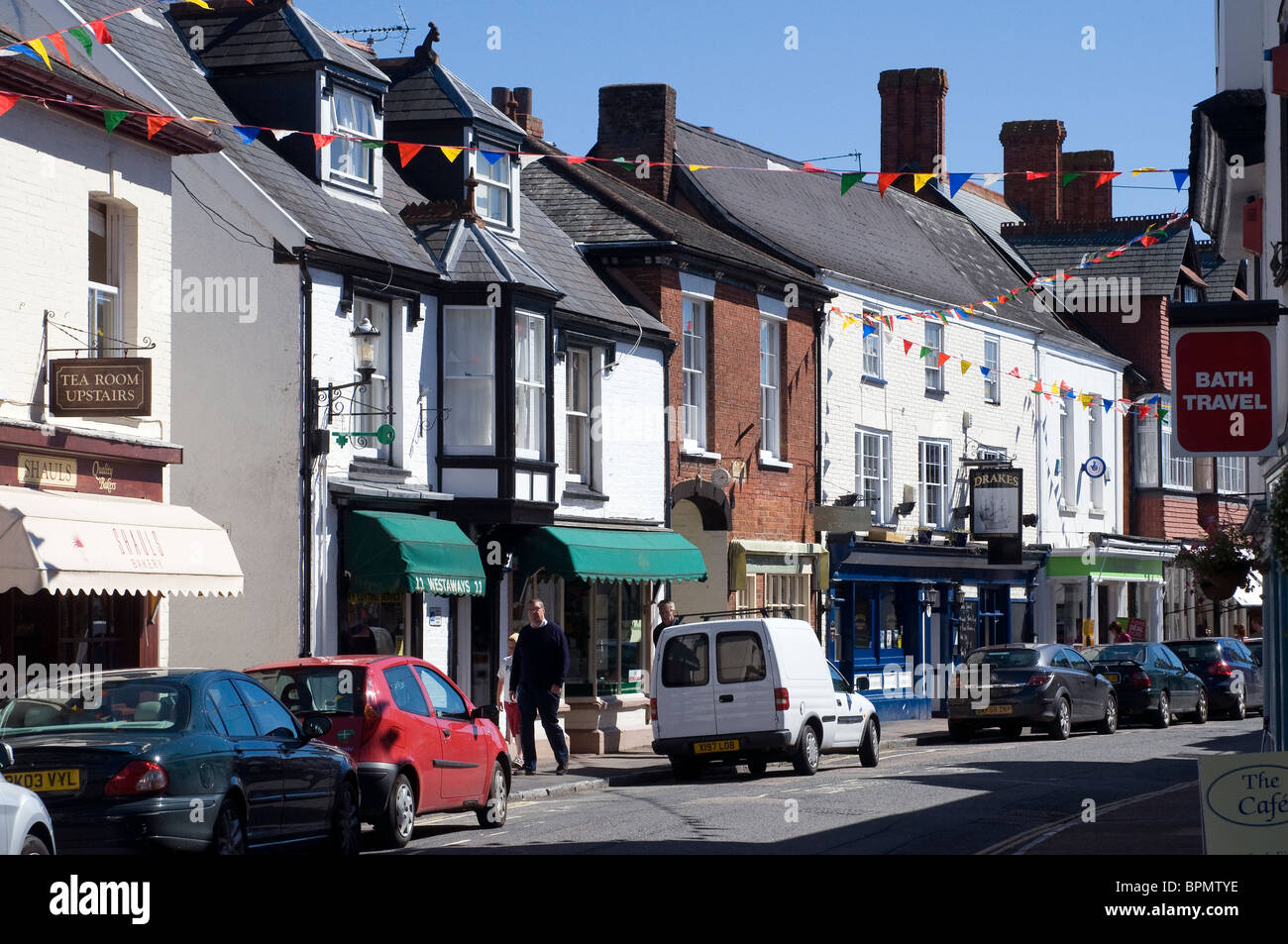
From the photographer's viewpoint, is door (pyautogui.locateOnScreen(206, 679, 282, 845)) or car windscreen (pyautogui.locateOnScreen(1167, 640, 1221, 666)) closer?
door (pyautogui.locateOnScreen(206, 679, 282, 845))

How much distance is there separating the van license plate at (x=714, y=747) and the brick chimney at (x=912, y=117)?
82.7 feet

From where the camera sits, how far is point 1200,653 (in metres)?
34.3

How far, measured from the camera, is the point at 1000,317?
3906cm

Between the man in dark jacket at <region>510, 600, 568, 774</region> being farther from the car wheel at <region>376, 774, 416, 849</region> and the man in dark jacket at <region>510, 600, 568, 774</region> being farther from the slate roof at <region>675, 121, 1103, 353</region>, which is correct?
the slate roof at <region>675, 121, 1103, 353</region>

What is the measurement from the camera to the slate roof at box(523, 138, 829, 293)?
29094 millimetres

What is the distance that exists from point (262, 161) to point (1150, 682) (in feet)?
57.4

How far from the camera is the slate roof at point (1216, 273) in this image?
52722mm

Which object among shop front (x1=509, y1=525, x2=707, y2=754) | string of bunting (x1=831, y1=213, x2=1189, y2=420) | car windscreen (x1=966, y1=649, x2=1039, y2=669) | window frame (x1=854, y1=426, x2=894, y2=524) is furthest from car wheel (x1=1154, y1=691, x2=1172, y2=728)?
shop front (x1=509, y1=525, x2=707, y2=754)

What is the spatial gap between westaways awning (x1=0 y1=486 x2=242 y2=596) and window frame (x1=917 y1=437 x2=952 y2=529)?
20040mm

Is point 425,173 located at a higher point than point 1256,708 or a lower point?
higher
